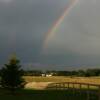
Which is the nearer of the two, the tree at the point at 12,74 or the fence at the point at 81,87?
the fence at the point at 81,87

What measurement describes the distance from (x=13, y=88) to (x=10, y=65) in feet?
10.9

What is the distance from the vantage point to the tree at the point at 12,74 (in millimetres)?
51875

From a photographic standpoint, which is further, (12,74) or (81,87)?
(12,74)

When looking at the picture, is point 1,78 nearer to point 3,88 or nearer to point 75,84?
point 3,88

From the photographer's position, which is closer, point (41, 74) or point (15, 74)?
point (15, 74)

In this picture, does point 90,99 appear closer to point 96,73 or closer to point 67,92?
point 67,92

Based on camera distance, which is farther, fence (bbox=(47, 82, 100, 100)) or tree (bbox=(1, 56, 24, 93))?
tree (bbox=(1, 56, 24, 93))

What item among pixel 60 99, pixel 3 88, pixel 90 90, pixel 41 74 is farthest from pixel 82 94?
pixel 41 74

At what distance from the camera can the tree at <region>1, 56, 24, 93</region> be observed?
5188cm

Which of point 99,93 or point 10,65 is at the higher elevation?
point 10,65

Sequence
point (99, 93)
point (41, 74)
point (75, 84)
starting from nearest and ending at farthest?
point (99, 93)
point (75, 84)
point (41, 74)

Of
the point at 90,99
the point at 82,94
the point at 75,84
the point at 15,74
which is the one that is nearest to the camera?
the point at 90,99

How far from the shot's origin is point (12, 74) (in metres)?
51.7

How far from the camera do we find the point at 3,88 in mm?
54969
